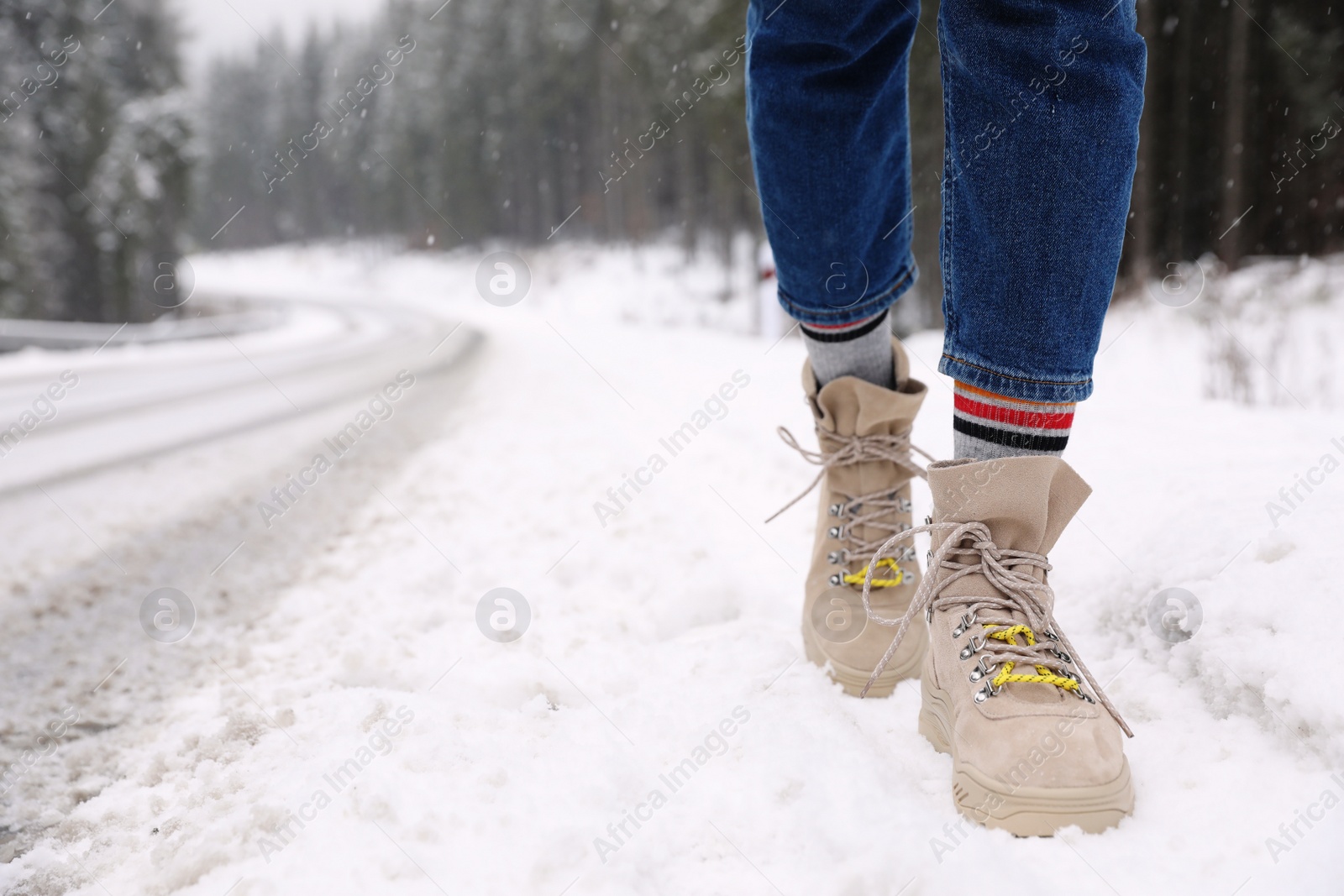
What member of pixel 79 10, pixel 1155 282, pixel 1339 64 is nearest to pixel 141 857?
pixel 1155 282

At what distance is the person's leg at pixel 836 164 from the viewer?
1177mm

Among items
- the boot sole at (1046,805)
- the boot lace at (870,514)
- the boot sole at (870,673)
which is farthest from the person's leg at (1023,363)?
the boot lace at (870,514)

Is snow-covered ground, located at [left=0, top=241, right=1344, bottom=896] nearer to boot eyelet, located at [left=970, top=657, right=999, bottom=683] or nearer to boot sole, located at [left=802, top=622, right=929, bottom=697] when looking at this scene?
boot sole, located at [left=802, top=622, right=929, bottom=697]

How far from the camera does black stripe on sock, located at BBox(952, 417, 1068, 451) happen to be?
971mm

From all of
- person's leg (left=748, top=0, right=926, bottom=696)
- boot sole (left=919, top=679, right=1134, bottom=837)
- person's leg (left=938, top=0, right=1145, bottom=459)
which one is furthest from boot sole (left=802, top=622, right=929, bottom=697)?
person's leg (left=938, top=0, right=1145, bottom=459)

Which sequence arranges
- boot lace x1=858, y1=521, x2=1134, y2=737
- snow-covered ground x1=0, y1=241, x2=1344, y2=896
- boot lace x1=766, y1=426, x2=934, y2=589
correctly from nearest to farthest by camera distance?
snow-covered ground x1=0, y1=241, x2=1344, y2=896 < boot lace x1=858, y1=521, x2=1134, y2=737 < boot lace x1=766, y1=426, x2=934, y2=589

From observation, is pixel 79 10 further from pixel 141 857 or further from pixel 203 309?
pixel 141 857

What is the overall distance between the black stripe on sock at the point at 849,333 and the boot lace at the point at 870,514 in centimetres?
17

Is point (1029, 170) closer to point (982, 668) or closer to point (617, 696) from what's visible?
point (982, 668)

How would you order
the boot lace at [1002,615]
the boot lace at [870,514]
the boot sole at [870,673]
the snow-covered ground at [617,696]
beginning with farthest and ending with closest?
the boot lace at [870,514]
the boot sole at [870,673]
the boot lace at [1002,615]
the snow-covered ground at [617,696]

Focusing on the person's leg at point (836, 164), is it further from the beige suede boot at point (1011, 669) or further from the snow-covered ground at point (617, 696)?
the snow-covered ground at point (617, 696)

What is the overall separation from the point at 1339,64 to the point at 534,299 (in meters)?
19.1

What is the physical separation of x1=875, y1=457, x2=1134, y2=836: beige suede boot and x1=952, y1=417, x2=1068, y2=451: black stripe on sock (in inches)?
1.2

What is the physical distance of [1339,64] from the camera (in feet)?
33.6
